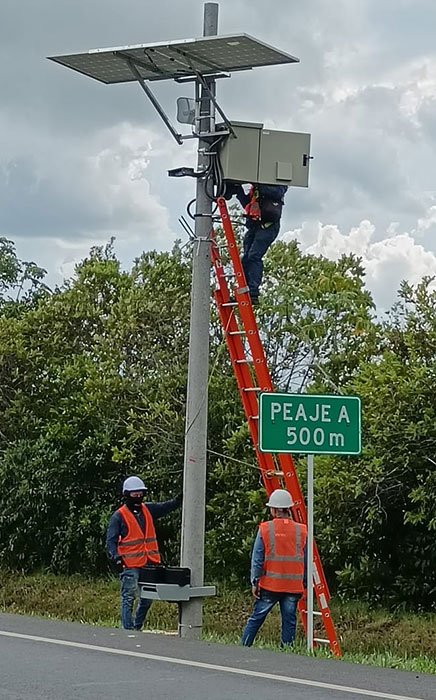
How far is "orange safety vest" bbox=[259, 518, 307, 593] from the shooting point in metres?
12.3

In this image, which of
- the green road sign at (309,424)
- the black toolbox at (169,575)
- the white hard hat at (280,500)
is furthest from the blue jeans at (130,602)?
the green road sign at (309,424)

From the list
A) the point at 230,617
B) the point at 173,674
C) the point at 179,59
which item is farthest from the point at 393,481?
the point at 173,674

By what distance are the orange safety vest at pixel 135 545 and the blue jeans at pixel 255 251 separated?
296cm

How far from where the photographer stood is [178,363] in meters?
20.9

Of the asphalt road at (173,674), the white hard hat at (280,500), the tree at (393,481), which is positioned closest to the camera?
the asphalt road at (173,674)

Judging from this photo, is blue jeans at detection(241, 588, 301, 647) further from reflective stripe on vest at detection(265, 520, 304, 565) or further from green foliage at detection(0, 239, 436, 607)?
green foliage at detection(0, 239, 436, 607)

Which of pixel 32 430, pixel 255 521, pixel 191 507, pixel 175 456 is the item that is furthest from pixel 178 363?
pixel 191 507

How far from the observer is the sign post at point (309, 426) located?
12008mm

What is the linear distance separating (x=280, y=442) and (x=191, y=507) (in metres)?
1.62

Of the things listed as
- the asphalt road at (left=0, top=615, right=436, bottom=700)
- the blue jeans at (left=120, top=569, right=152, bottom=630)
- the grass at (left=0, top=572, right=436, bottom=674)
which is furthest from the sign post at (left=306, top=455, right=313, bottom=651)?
the blue jeans at (left=120, top=569, right=152, bottom=630)

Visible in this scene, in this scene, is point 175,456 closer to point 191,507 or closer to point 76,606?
point 76,606

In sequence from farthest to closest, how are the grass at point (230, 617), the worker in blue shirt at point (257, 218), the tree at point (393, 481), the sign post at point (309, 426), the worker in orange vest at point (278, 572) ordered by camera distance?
the tree at point (393, 481) → the grass at point (230, 617) → the worker in blue shirt at point (257, 218) → the worker in orange vest at point (278, 572) → the sign post at point (309, 426)

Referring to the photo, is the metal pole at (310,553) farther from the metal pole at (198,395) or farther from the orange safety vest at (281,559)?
the metal pole at (198,395)

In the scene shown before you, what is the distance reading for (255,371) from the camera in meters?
13.7
